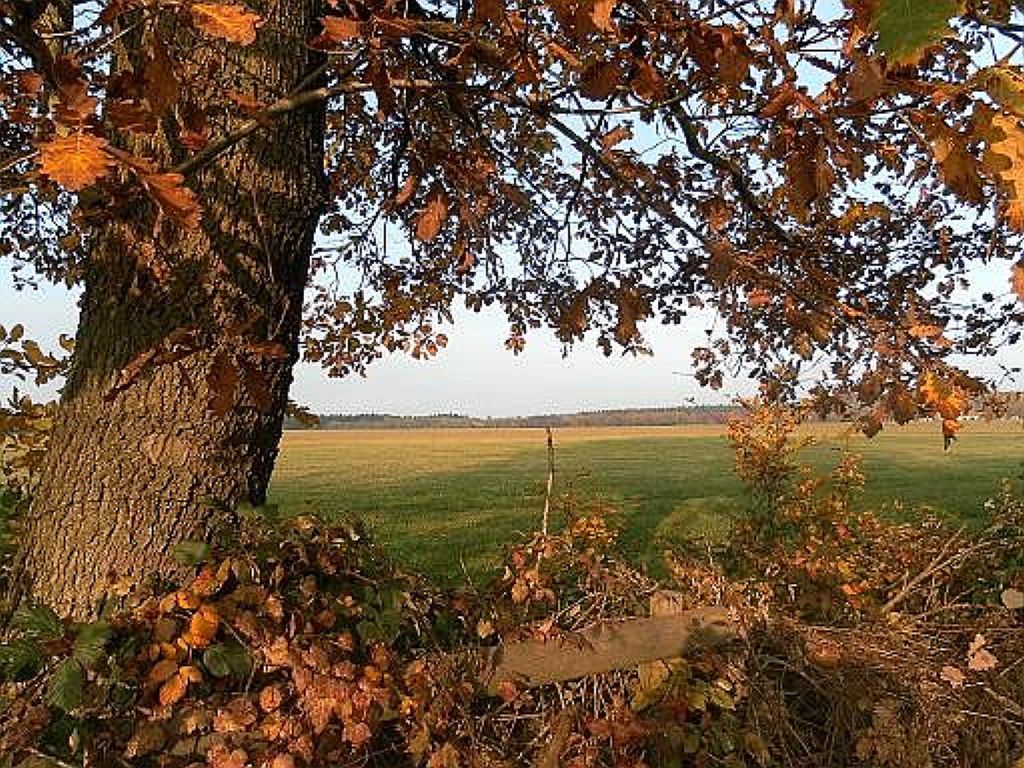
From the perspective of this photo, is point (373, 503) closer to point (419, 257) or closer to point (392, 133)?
point (419, 257)

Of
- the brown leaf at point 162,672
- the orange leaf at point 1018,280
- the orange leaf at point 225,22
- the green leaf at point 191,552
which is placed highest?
the orange leaf at point 225,22

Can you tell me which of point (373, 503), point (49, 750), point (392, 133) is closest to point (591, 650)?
point (49, 750)

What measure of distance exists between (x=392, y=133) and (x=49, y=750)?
15.8 feet

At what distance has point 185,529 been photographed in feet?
10.5

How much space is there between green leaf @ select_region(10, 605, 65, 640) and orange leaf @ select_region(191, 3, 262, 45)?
184cm

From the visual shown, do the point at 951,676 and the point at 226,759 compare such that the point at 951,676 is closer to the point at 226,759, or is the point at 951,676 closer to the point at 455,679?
the point at 455,679

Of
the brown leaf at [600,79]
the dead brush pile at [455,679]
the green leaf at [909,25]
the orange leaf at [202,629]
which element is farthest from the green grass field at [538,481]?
the green leaf at [909,25]

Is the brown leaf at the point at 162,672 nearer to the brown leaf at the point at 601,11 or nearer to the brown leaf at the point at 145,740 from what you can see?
the brown leaf at the point at 145,740

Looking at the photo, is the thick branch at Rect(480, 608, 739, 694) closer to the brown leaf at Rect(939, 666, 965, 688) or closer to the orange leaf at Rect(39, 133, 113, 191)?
the brown leaf at Rect(939, 666, 965, 688)

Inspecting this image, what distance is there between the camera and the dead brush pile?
2594 mm

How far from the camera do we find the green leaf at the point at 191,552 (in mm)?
2975

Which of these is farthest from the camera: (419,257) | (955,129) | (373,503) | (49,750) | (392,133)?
(373,503)

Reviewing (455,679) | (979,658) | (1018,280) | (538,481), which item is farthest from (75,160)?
(538,481)

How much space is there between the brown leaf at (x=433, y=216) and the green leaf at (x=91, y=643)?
181 cm
